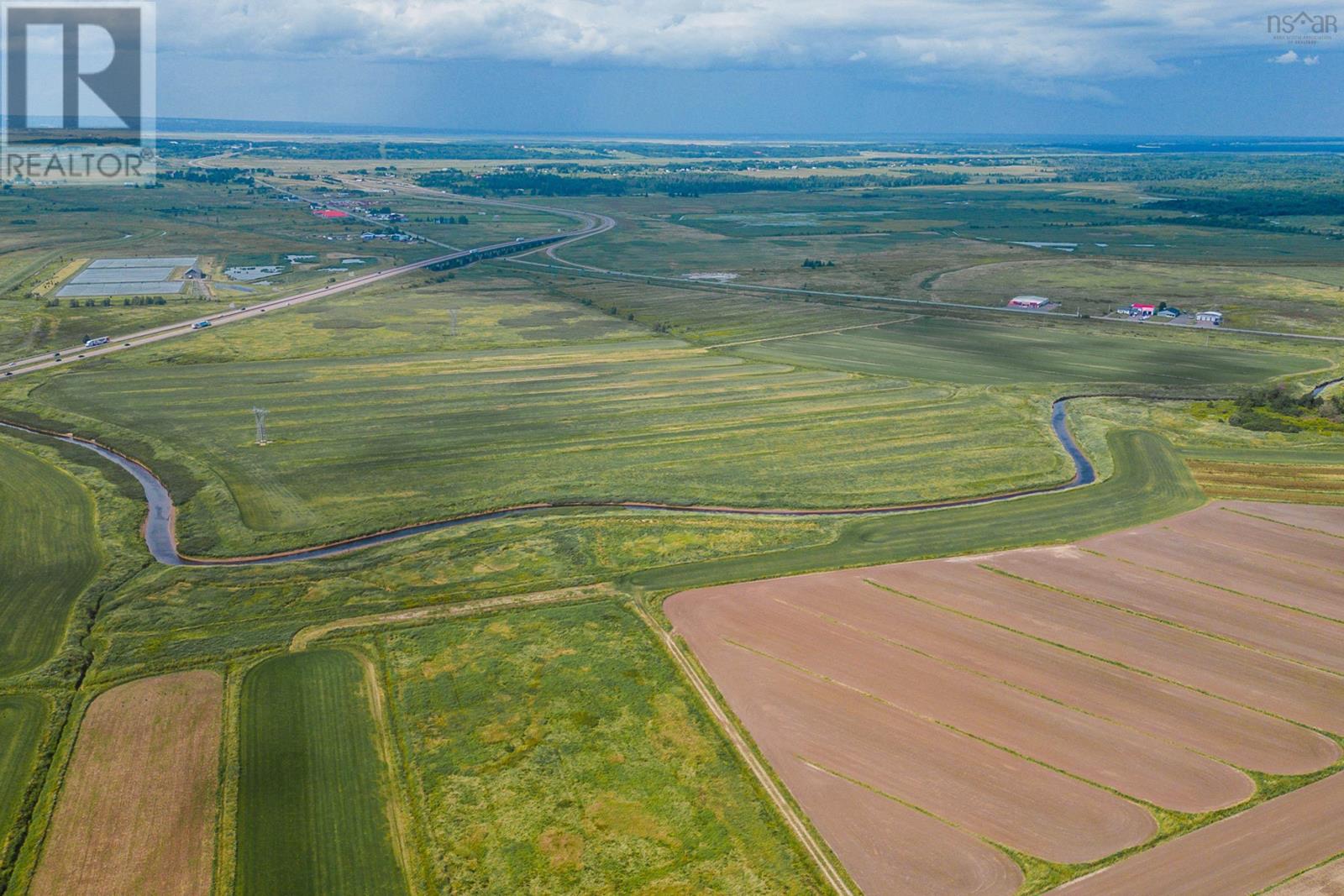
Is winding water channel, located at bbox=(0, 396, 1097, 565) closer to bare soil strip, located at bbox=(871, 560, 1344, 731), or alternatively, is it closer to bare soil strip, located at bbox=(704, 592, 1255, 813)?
bare soil strip, located at bbox=(871, 560, 1344, 731)

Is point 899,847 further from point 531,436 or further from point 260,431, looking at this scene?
point 260,431

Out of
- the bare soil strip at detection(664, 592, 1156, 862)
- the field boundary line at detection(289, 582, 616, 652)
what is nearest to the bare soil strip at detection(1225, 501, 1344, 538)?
the bare soil strip at detection(664, 592, 1156, 862)

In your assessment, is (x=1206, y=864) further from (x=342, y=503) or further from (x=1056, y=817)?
(x=342, y=503)

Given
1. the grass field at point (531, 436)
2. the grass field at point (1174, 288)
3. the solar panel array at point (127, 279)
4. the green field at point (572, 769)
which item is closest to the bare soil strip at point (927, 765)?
the green field at point (572, 769)

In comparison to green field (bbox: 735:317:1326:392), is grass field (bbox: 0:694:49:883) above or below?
below

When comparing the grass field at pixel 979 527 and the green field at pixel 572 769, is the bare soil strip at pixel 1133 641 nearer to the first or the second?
the grass field at pixel 979 527

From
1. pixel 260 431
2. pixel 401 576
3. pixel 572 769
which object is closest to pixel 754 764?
pixel 572 769
